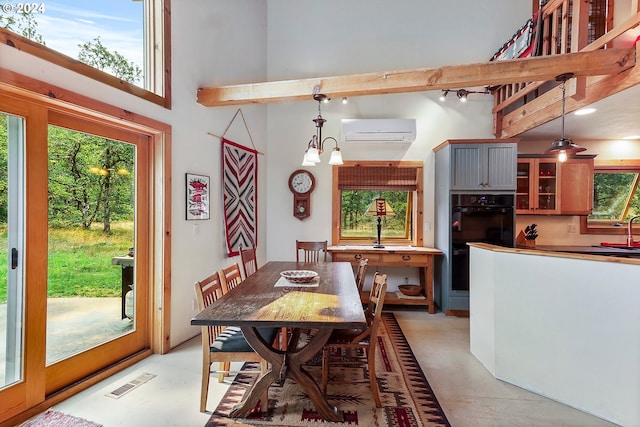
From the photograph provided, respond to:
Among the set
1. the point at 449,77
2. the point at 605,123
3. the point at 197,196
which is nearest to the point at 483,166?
the point at 605,123

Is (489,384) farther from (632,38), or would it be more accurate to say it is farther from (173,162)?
(173,162)

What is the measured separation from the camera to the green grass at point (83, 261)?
2.17 meters

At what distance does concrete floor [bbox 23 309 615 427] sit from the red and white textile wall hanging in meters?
1.46

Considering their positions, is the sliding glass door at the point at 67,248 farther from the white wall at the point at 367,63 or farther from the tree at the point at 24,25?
the white wall at the point at 367,63

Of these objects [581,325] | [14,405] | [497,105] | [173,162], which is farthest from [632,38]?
[14,405]

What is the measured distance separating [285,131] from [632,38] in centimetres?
A: 381

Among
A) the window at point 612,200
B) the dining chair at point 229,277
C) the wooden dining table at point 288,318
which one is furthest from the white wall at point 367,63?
the wooden dining table at point 288,318

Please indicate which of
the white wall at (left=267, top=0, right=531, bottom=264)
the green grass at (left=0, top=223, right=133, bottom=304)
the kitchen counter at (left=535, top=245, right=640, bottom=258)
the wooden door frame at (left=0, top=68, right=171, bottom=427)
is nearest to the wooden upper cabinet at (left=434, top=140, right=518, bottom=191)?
the white wall at (left=267, top=0, right=531, bottom=264)

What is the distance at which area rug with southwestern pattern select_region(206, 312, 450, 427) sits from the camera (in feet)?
6.43

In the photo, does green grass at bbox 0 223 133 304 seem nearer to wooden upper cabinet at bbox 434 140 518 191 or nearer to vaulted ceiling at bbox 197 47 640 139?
vaulted ceiling at bbox 197 47 640 139

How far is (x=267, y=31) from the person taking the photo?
191 inches

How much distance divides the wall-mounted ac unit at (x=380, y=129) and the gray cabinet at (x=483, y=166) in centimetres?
73

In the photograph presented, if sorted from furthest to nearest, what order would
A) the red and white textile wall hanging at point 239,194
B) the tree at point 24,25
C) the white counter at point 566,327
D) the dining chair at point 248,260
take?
the red and white textile wall hanging at point 239,194 < the dining chair at point 248,260 < the white counter at point 566,327 < the tree at point 24,25

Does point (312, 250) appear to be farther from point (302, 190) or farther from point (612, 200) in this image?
point (612, 200)
